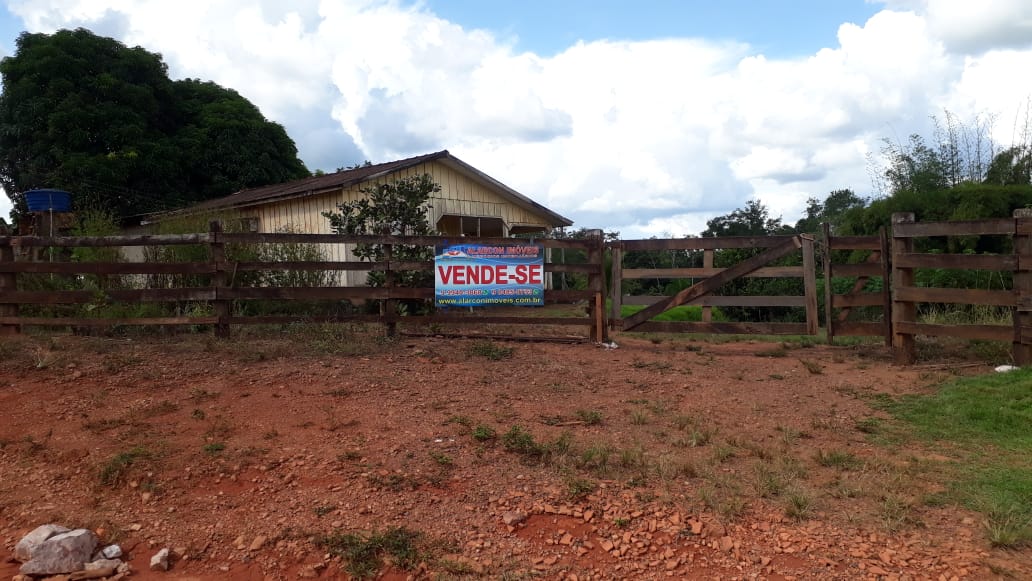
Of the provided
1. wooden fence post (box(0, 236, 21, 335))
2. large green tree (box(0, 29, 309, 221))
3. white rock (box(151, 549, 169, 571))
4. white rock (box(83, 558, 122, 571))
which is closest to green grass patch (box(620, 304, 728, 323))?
wooden fence post (box(0, 236, 21, 335))

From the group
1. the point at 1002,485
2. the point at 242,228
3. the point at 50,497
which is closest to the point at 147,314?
the point at 242,228

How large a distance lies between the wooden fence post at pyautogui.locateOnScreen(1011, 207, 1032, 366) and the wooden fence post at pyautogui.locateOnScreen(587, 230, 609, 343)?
4861 mm

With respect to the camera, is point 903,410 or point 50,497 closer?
point 50,497

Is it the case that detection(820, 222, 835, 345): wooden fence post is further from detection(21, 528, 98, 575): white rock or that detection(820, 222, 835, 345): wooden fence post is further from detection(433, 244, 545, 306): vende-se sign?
detection(21, 528, 98, 575): white rock

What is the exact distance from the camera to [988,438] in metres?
5.25

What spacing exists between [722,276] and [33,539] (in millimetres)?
8116

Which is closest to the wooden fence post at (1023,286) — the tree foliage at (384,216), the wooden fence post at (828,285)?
the wooden fence post at (828,285)

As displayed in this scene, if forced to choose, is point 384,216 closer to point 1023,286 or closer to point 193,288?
point 193,288

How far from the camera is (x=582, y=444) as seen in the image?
5043 mm

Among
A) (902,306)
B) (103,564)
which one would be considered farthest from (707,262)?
(103,564)

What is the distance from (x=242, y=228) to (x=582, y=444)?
10.8 metres

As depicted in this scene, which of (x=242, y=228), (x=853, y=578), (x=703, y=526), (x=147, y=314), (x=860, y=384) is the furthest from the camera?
(x=242, y=228)

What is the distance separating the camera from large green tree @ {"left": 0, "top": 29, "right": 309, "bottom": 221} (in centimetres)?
2252

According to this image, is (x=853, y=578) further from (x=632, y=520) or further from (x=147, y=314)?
(x=147, y=314)
